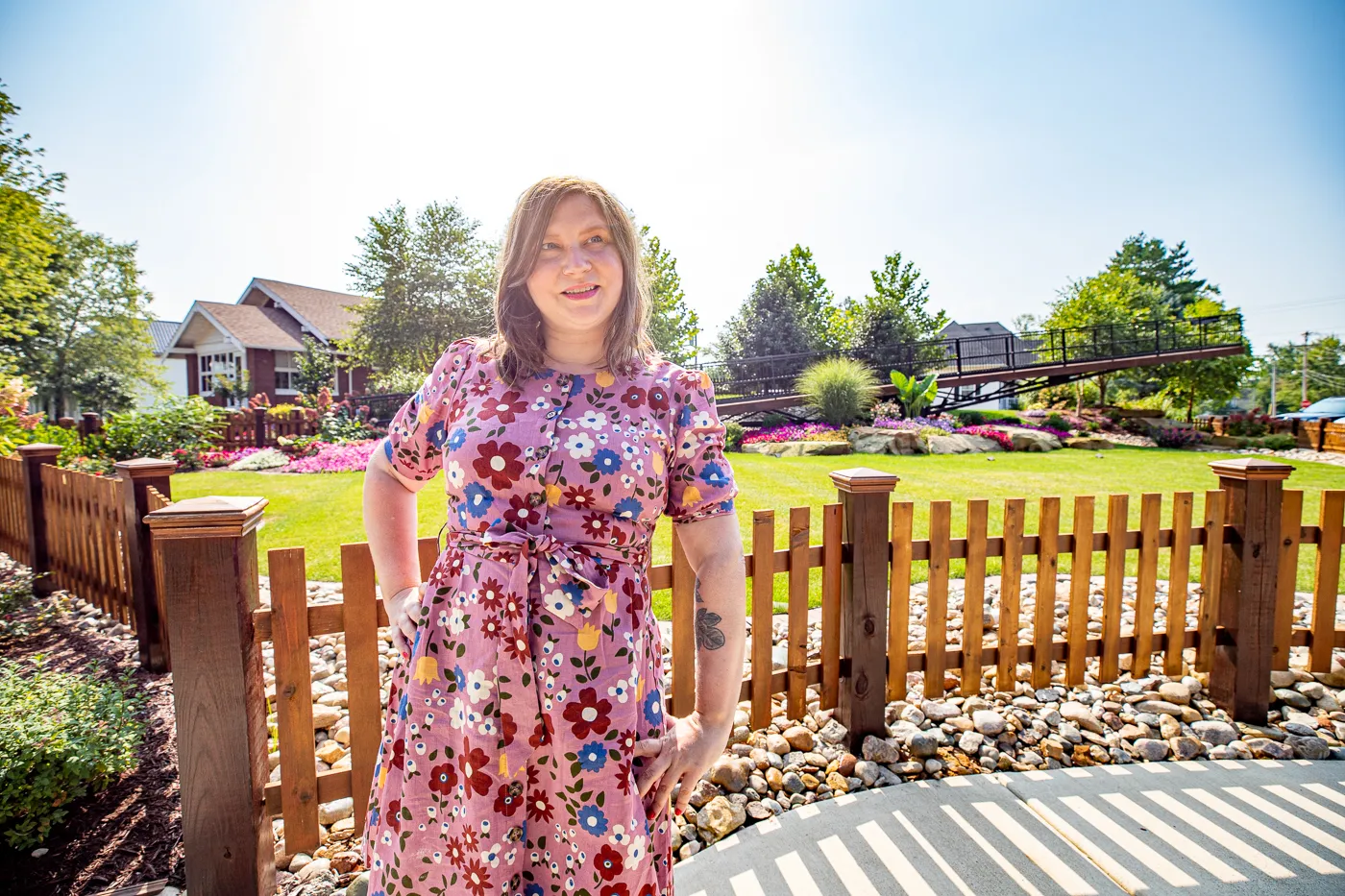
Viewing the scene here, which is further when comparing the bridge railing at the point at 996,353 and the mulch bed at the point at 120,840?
the bridge railing at the point at 996,353

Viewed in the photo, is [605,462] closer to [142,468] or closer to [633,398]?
[633,398]

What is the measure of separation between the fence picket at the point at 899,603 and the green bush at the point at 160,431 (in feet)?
40.6

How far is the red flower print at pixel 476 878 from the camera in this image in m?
1.12

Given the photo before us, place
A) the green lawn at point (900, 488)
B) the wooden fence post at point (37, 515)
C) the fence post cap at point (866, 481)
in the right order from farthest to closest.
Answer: the green lawn at point (900, 488) → the wooden fence post at point (37, 515) → the fence post cap at point (866, 481)

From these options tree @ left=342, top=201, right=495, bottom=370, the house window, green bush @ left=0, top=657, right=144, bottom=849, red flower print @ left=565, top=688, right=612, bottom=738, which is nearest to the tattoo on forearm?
red flower print @ left=565, top=688, right=612, bottom=738

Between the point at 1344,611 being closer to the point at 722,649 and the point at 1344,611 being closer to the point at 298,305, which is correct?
the point at 722,649

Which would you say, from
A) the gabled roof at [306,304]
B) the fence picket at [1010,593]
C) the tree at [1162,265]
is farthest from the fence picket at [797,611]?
the tree at [1162,265]

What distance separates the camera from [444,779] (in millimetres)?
1157

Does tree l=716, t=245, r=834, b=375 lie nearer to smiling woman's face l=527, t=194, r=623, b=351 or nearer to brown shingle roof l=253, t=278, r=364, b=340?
brown shingle roof l=253, t=278, r=364, b=340

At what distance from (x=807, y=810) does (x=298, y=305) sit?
31958 millimetres

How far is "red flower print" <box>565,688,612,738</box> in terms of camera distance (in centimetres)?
112

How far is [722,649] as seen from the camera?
1235 mm

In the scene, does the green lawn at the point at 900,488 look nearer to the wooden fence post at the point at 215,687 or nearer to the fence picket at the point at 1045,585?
the fence picket at the point at 1045,585

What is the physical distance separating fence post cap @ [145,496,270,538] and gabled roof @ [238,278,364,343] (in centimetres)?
2851
